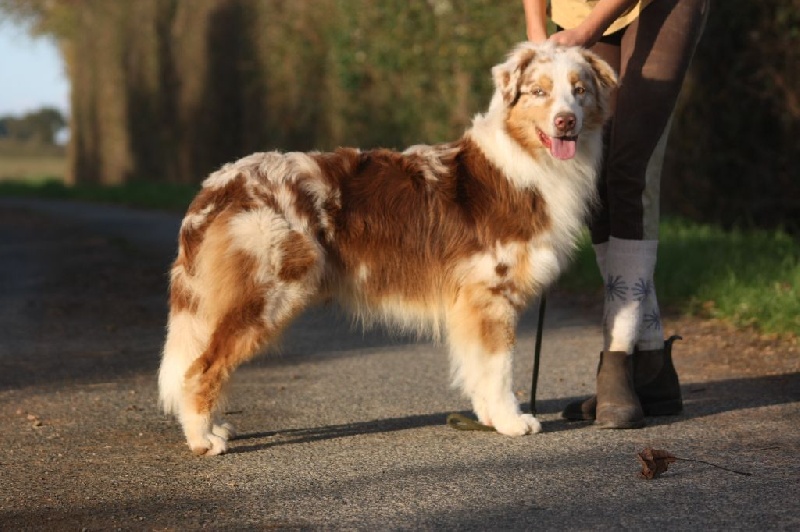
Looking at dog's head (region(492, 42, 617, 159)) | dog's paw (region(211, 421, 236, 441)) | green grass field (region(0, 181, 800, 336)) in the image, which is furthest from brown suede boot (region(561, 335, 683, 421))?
green grass field (region(0, 181, 800, 336))

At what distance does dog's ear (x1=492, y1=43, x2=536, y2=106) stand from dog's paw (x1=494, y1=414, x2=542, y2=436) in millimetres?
1375

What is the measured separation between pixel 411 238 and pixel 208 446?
1240 mm

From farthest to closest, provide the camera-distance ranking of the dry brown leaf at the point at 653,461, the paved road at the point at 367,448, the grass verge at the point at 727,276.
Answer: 1. the grass verge at the point at 727,276
2. the dry brown leaf at the point at 653,461
3. the paved road at the point at 367,448

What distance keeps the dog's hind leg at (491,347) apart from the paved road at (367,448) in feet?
0.43

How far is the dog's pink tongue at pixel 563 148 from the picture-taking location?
501 cm

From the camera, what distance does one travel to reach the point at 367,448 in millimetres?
4766

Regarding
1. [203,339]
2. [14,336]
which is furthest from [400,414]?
[14,336]

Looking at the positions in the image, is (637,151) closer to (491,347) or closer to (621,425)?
(491,347)

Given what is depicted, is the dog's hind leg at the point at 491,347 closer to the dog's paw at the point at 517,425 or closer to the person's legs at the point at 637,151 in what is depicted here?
the dog's paw at the point at 517,425

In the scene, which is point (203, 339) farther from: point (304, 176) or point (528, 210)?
point (528, 210)

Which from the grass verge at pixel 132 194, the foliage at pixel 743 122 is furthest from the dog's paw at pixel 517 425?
the grass verge at pixel 132 194

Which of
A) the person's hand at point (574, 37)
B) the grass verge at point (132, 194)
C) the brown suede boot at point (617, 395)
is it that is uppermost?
the person's hand at point (574, 37)

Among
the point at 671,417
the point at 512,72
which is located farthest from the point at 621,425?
the point at 512,72

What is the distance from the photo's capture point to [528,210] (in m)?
5.05
